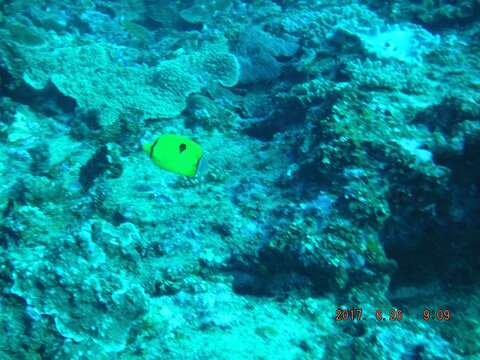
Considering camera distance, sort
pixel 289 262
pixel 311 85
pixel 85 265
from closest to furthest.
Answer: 1. pixel 85 265
2. pixel 289 262
3. pixel 311 85

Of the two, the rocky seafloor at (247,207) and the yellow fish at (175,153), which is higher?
the yellow fish at (175,153)

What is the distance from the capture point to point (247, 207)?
14.5ft

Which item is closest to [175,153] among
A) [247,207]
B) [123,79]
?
[247,207]

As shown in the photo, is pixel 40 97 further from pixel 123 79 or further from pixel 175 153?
pixel 175 153

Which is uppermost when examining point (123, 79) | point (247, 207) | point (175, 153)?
point (175, 153)

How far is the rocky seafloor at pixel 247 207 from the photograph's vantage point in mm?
3227

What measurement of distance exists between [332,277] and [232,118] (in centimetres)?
355

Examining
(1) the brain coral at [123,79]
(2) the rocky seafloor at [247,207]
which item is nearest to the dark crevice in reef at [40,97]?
(2) the rocky seafloor at [247,207]

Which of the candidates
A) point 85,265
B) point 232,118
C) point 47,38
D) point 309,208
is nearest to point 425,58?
point 232,118

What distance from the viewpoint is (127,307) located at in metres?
3.25

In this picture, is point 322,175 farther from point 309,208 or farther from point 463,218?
point 463,218

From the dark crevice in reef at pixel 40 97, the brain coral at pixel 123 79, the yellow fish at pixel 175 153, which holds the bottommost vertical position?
the dark crevice in reef at pixel 40 97

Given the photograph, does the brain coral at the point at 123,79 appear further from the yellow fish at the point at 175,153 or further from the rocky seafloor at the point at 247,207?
the yellow fish at the point at 175,153

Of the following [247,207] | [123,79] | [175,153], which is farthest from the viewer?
[123,79]
